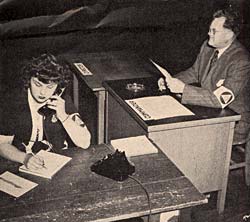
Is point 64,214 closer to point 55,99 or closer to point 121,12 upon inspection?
point 55,99

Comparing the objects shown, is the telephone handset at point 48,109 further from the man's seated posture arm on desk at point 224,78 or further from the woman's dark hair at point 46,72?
the man's seated posture arm on desk at point 224,78

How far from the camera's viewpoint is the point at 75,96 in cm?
469

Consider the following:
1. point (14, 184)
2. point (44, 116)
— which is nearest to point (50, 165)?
point (14, 184)

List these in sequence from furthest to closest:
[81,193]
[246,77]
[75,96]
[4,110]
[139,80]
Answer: [4,110]
[75,96]
[139,80]
[246,77]
[81,193]

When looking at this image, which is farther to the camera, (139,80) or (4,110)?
(4,110)

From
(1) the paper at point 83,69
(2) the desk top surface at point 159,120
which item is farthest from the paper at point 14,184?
(1) the paper at point 83,69

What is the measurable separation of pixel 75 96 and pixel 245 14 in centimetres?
225

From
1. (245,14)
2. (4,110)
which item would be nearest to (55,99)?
(4,110)

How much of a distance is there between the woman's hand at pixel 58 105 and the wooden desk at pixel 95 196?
44 cm

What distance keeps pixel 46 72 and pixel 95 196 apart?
88 cm

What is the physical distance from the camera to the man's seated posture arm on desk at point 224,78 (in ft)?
10.9

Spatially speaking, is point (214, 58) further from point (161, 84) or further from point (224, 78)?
point (161, 84)

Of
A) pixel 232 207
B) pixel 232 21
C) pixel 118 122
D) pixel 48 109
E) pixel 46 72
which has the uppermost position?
pixel 232 21

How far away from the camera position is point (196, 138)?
10.6ft
